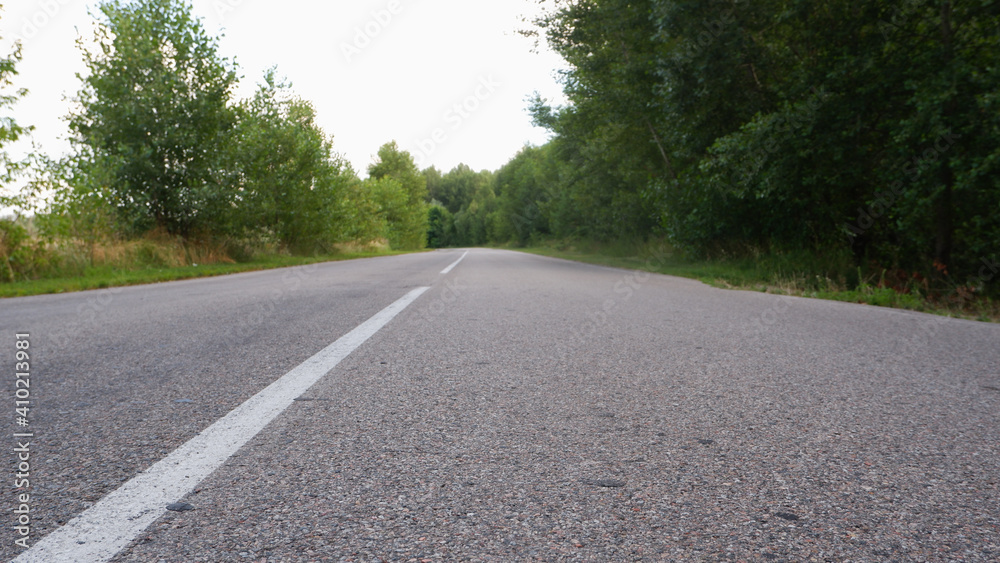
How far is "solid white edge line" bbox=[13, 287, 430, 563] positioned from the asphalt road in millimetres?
25

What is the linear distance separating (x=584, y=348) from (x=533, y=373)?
0.86 m

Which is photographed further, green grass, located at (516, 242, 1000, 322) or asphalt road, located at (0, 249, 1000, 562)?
green grass, located at (516, 242, 1000, 322)

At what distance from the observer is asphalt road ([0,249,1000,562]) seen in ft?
4.72

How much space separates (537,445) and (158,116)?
18498mm

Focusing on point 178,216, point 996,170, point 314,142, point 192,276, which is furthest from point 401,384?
point 314,142

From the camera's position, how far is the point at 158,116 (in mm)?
16484

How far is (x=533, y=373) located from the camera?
3.22 metres

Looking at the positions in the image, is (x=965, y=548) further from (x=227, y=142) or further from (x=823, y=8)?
(x=227, y=142)

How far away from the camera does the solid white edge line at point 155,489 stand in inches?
53.4
